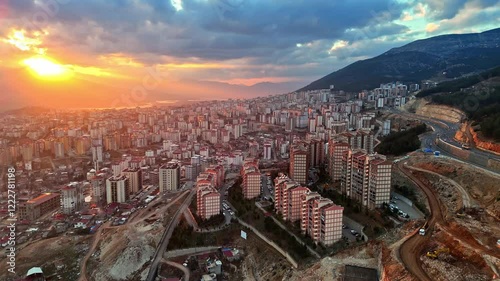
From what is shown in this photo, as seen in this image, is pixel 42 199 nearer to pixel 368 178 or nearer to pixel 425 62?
pixel 368 178

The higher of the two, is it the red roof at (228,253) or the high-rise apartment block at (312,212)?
the high-rise apartment block at (312,212)

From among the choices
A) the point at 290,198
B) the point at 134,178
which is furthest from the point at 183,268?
the point at 134,178

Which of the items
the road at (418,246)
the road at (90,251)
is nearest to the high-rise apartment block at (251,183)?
the road at (90,251)

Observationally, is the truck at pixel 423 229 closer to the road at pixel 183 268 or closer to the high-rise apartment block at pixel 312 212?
the high-rise apartment block at pixel 312 212

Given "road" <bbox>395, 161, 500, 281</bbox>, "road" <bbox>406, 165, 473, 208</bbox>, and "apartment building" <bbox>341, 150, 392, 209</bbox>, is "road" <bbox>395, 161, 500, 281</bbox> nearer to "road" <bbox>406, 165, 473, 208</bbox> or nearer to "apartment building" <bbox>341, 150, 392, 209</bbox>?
"road" <bbox>406, 165, 473, 208</bbox>

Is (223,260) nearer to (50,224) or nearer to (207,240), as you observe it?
(207,240)

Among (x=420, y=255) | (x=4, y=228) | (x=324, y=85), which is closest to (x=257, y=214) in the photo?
(x=420, y=255)
